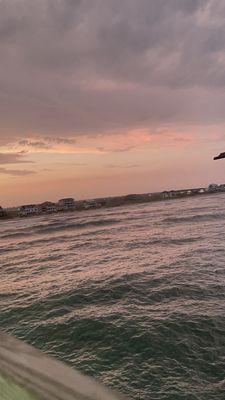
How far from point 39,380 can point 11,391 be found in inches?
6.2

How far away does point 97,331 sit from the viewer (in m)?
10.4

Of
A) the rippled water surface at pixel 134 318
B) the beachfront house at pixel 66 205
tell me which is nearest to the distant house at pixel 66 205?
the beachfront house at pixel 66 205

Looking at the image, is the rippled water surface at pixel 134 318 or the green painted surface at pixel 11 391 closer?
the green painted surface at pixel 11 391

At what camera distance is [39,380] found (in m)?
1.31

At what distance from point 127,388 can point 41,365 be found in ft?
21.9

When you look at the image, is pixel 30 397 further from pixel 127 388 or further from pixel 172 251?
pixel 172 251

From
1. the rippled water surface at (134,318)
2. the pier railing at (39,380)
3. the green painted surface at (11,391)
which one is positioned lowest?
the rippled water surface at (134,318)

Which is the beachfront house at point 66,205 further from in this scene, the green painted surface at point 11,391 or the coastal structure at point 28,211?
the green painted surface at point 11,391

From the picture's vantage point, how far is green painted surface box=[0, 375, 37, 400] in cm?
132

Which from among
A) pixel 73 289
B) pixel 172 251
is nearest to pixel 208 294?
pixel 73 289

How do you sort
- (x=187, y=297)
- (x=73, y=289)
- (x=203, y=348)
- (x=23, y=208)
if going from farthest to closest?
(x=23, y=208), (x=73, y=289), (x=187, y=297), (x=203, y=348)

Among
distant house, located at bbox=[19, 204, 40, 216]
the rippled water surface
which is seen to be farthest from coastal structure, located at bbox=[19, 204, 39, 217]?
the rippled water surface

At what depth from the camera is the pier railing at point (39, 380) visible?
1189mm

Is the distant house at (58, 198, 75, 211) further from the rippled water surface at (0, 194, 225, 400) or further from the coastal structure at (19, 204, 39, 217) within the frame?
the rippled water surface at (0, 194, 225, 400)
